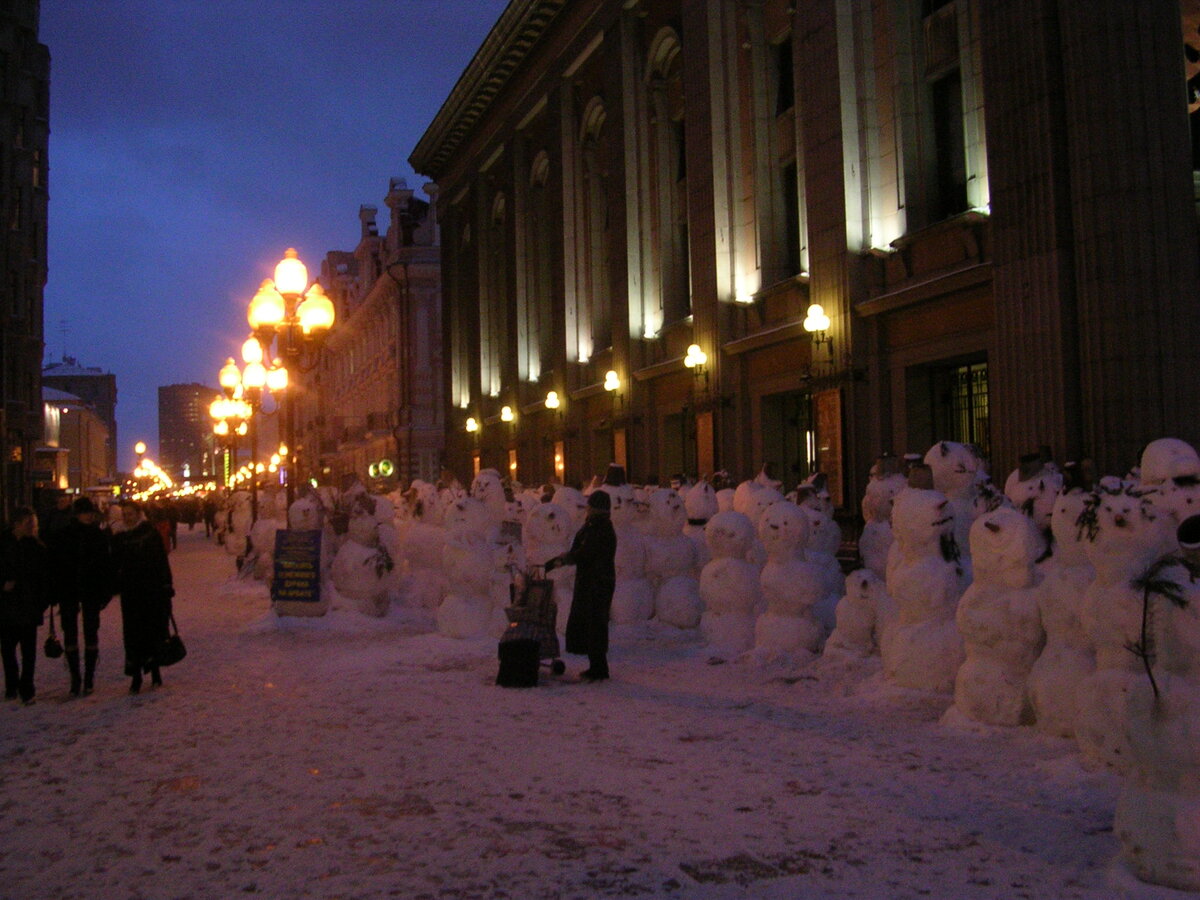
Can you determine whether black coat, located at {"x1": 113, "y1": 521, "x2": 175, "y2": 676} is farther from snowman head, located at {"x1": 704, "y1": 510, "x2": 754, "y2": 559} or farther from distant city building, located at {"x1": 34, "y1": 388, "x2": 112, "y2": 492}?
distant city building, located at {"x1": 34, "y1": 388, "x2": 112, "y2": 492}

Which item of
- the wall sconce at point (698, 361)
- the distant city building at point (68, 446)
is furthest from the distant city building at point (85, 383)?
the wall sconce at point (698, 361)

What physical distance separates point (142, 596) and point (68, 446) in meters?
80.1

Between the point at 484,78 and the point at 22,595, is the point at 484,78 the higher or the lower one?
the higher one

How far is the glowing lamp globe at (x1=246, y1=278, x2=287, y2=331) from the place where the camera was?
16.4 metres

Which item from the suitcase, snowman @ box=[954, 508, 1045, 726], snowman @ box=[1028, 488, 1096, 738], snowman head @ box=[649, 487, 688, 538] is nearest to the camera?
snowman @ box=[1028, 488, 1096, 738]

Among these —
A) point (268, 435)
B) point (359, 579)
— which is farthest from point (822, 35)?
point (268, 435)

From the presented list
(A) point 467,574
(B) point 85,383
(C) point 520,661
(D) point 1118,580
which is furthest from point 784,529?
(B) point 85,383

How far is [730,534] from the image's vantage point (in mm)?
11102

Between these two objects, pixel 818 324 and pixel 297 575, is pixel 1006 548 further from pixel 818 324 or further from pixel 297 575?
pixel 818 324

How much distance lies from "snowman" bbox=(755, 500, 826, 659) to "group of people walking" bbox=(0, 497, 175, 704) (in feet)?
17.7

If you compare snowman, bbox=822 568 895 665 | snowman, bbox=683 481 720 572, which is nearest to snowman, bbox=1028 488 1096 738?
snowman, bbox=822 568 895 665

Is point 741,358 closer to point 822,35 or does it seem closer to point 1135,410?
point 822,35

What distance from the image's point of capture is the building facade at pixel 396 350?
5281cm

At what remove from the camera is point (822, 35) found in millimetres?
18500
